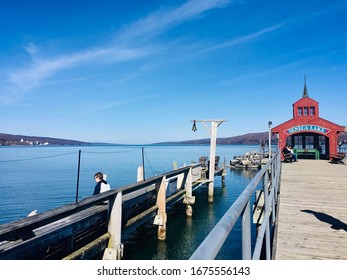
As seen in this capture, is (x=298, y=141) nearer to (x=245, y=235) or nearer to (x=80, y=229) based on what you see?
(x=80, y=229)

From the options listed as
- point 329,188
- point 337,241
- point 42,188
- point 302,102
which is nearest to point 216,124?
point 302,102

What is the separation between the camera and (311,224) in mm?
5930

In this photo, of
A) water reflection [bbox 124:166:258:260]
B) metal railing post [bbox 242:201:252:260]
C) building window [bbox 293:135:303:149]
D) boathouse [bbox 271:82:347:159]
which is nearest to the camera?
metal railing post [bbox 242:201:252:260]

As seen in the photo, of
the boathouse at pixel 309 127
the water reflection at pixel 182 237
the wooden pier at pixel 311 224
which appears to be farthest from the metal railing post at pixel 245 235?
the boathouse at pixel 309 127

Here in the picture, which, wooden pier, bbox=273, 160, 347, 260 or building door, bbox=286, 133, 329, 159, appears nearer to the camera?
wooden pier, bbox=273, 160, 347, 260

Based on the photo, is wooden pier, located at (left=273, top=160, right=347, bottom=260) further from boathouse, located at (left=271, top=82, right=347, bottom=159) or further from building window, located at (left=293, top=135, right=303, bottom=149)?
building window, located at (left=293, top=135, right=303, bottom=149)

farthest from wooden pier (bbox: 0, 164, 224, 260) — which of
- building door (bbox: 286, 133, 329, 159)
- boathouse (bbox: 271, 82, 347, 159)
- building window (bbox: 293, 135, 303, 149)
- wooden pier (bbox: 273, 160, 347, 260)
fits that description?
building window (bbox: 293, 135, 303, 149)

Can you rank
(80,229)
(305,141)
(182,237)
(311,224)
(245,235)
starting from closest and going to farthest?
(245,235), (311,224), (80,229), (182,237), (305,141)

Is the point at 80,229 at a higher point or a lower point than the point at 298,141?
lower

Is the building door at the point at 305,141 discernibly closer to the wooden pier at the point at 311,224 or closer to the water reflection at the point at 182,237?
the water reflection at the point at 182,237

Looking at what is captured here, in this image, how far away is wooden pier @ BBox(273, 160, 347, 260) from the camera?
4.50m

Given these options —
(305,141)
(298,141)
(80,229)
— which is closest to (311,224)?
(80,229)
